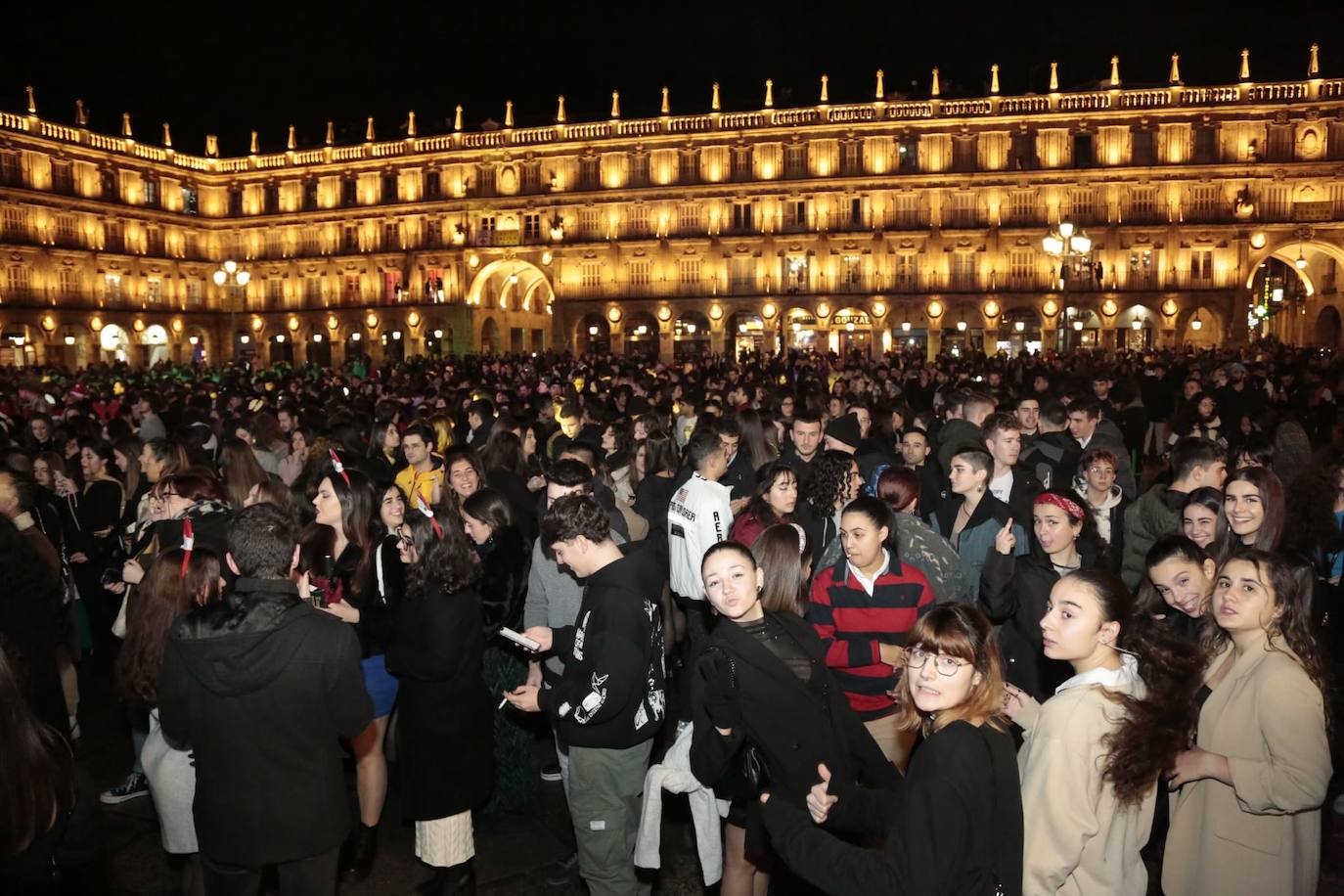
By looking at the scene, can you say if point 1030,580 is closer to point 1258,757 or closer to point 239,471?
point 1258,757

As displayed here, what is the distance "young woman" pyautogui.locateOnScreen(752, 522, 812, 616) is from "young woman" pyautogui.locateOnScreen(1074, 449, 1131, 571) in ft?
9.77

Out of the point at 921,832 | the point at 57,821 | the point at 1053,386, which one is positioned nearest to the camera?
the point at 921,832

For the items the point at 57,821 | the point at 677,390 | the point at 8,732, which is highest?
the point at 677,390

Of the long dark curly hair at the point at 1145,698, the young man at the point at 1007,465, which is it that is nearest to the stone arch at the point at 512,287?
the young man at the point at 1007,465

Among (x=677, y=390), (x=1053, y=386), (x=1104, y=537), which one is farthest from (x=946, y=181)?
(x=1104, y=537)

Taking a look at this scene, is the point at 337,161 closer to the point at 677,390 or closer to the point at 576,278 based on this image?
the point at 576,278

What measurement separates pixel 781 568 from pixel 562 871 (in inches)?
93.6

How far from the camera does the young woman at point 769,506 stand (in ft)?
18.4

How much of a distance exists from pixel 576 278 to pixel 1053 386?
34570mm

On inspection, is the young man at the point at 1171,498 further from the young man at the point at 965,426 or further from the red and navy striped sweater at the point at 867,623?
the red and navy striped sweater at the point at 867,623

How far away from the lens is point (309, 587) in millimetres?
4918

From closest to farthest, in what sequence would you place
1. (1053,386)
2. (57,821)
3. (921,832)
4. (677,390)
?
(921,832) < (57,821) < (677,390) < (1053,386)

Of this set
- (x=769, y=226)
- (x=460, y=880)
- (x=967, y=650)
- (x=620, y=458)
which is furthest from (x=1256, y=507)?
(x=769, y=226)

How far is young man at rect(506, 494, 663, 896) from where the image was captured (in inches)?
157
